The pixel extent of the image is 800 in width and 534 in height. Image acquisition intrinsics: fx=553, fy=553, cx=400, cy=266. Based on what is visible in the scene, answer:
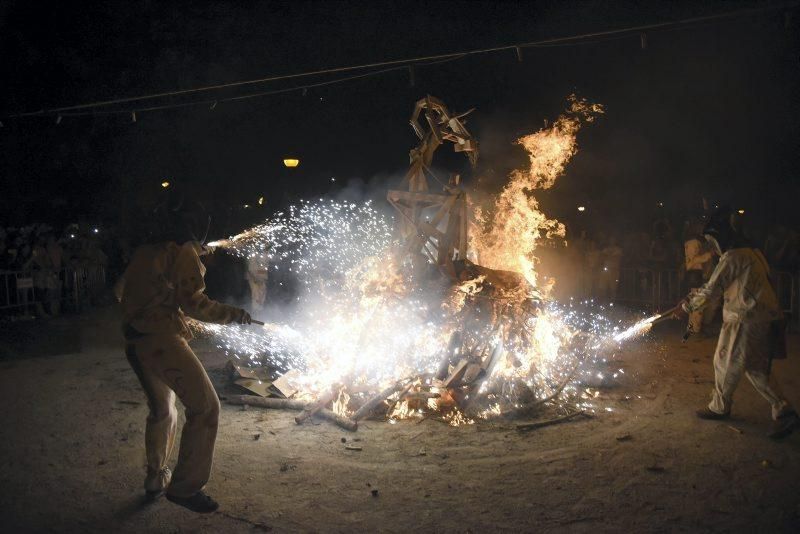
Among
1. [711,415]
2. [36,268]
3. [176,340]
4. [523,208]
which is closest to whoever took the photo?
[176,340]

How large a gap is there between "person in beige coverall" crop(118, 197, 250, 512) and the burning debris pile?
1.58 m

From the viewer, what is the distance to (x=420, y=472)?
16.7 ft

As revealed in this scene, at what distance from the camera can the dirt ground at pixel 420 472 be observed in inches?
166

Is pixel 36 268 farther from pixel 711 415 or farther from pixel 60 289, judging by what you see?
pixel 711 415

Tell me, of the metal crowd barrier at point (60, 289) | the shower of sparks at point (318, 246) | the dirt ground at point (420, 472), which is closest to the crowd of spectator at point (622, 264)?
the shower of sparks at point (318, 246)

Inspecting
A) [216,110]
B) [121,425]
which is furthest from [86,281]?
[121,425]

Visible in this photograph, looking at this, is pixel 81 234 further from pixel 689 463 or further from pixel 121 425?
pixel 689 463

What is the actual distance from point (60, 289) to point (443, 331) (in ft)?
36.8

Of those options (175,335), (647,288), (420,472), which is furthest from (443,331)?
(647,288)

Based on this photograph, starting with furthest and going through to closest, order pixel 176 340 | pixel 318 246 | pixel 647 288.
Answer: pixel 318 246 < pixel 647 288 < pixel 176 340

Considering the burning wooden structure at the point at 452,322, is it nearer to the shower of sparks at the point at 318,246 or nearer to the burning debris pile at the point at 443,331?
the burning debris pile at the point at 443,331

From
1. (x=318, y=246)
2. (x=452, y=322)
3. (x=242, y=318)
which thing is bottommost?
(x=452, y=322)

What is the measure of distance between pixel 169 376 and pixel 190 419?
37 centimetres

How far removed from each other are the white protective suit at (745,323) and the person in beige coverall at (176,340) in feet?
17.9
